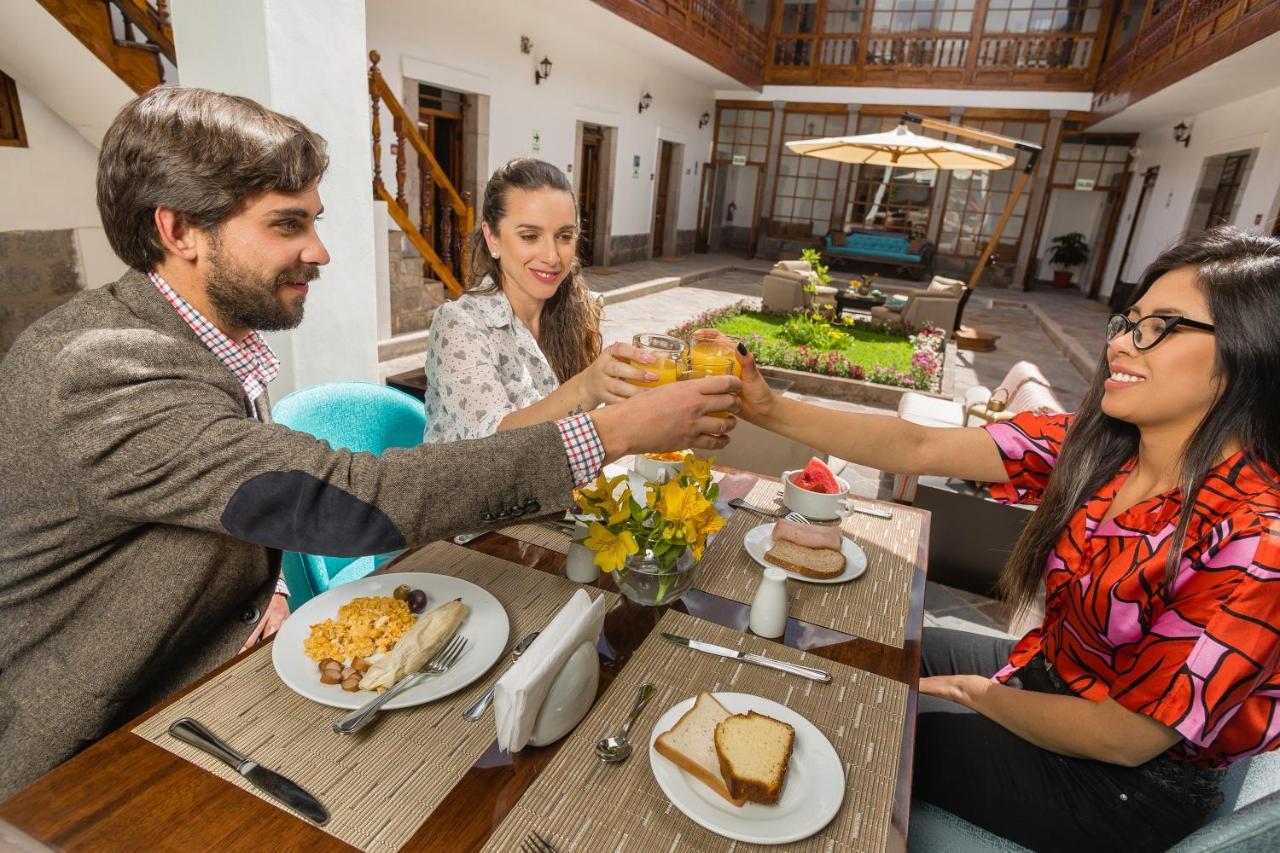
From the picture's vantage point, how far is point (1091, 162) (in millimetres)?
14039

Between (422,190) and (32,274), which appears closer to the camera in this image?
(32,274)

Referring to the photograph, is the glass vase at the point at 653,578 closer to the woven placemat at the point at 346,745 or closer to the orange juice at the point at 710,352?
the woven placemat at the point at 346,745

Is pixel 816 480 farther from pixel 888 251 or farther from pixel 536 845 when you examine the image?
pixel 888 251

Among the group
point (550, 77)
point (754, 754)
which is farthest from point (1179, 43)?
point (754, 754)

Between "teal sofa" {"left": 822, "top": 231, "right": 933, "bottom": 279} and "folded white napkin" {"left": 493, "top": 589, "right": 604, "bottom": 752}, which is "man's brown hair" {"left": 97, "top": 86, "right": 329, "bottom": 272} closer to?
"folded white napkin" {"left": 493, "top": 589, "right": 604, "bottom": 752}

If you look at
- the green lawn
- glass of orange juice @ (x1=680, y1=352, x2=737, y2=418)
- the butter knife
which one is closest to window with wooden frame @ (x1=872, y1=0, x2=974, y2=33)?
the green lawn

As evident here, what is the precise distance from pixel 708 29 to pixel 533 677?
41.5 feet

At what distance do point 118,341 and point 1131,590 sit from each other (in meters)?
1.64

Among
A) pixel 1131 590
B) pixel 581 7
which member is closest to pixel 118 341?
pixel 1131 590

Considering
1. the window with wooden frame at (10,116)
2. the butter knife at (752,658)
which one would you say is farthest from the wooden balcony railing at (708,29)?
the butter knife at (752,658)

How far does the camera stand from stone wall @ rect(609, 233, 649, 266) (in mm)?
12023

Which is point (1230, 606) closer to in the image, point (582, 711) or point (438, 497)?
point (582, 711)

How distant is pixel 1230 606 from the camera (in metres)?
1.00

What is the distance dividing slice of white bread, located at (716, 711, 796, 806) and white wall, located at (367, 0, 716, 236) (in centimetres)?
669
